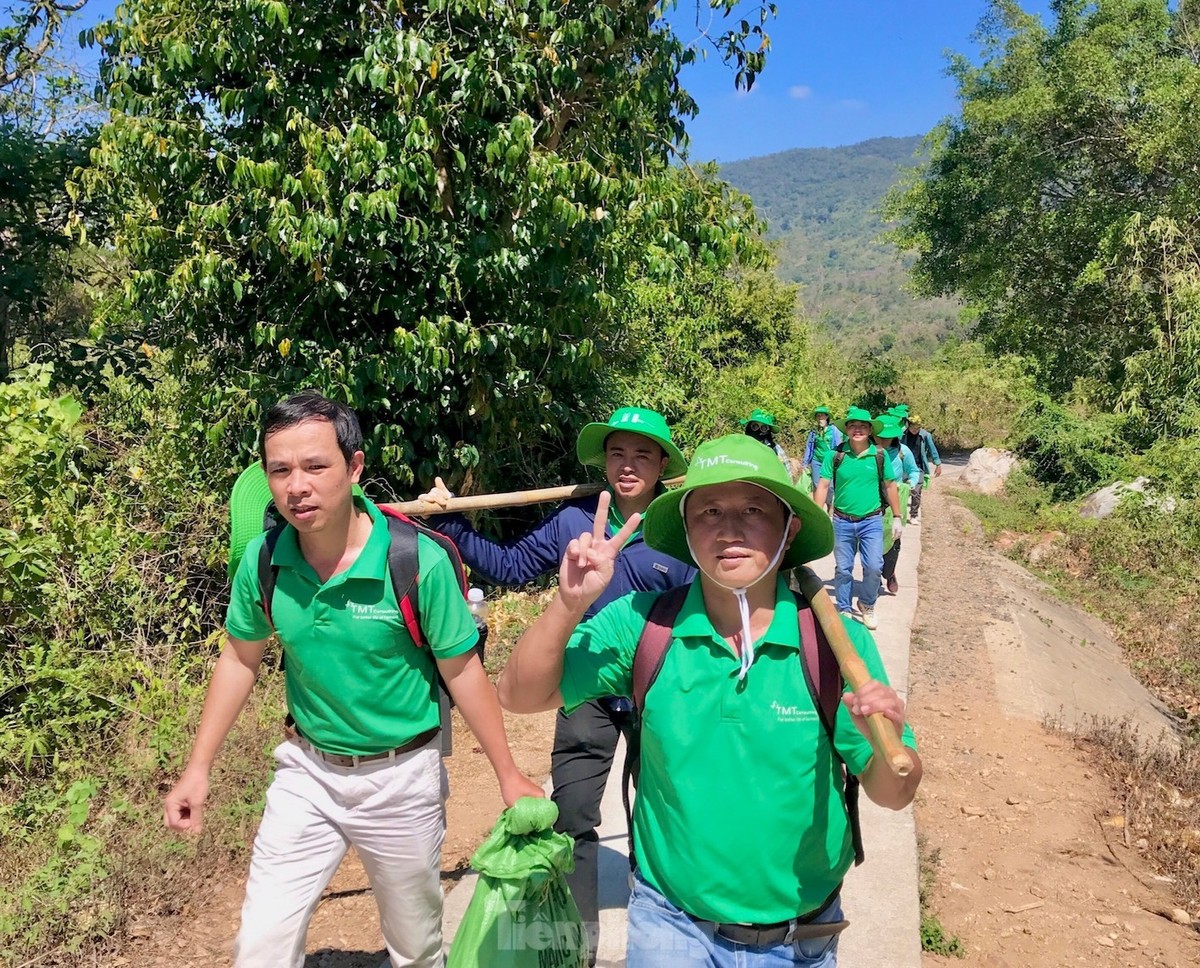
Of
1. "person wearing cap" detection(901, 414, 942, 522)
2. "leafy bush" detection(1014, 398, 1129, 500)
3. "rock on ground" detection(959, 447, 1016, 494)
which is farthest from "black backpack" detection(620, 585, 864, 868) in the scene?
"rock on ground" detection(959, 447, 1016, 494)

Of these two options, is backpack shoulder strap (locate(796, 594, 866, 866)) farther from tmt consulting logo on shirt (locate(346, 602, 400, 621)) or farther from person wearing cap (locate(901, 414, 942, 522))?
person wearing cap (locate(901, 414, 942, 522))

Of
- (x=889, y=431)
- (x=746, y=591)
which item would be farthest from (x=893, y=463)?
(x=746, y=591)

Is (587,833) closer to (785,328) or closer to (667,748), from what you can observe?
(667,748)

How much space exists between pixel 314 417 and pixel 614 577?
1.16 m

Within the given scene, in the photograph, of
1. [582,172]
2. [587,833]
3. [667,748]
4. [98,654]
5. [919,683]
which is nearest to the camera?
[667,748]

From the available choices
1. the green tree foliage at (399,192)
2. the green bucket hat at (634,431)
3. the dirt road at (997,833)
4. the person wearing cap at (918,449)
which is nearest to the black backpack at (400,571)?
the green bucket hat at (634,431)

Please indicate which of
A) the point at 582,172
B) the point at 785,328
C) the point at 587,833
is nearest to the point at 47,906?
the point at 587,833

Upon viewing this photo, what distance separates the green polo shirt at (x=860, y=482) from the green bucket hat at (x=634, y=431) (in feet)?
13.5

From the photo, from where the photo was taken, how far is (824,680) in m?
1.84

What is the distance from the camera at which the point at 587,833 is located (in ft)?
9.94

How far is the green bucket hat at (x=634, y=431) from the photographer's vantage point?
124 inches

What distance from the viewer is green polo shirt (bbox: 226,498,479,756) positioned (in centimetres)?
247

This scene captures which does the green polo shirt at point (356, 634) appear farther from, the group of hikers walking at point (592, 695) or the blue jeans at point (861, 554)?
the blue jeans at point (861, 554)

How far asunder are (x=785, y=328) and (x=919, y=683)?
16906 mm
